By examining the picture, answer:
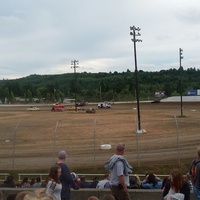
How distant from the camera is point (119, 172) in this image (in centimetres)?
766

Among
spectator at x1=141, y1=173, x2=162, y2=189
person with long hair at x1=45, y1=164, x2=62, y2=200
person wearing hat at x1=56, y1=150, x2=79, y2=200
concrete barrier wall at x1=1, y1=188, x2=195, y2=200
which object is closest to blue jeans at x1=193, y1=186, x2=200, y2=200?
concrete barrier wall at x1=1, y1=188, x2=195, y2=200

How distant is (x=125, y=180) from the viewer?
792 cm

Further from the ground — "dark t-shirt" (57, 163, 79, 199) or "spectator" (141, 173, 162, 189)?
"dark t-shirt" (57, 163, 79, 199)

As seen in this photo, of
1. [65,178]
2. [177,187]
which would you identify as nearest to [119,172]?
[65,178]

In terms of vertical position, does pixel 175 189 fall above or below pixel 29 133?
above

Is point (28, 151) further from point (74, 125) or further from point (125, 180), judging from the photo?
point (125, 180)

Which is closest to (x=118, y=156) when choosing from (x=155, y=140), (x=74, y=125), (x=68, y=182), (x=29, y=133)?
(x=68, y=182)

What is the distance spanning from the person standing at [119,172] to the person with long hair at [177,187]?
146cm

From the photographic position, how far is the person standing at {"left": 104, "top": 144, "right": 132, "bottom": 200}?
302 inches

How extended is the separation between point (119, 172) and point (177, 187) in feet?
5.61

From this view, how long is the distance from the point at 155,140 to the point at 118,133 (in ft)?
17.5

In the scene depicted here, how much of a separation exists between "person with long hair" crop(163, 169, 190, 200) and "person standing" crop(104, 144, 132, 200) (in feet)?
4.78

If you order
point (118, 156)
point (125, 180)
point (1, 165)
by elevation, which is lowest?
point (1, 165)

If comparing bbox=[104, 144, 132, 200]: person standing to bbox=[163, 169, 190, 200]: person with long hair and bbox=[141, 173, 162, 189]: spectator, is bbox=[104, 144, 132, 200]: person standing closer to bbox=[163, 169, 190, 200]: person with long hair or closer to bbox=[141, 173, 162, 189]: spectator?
bbox=[163, 169, 190, 200]: person with long hair
